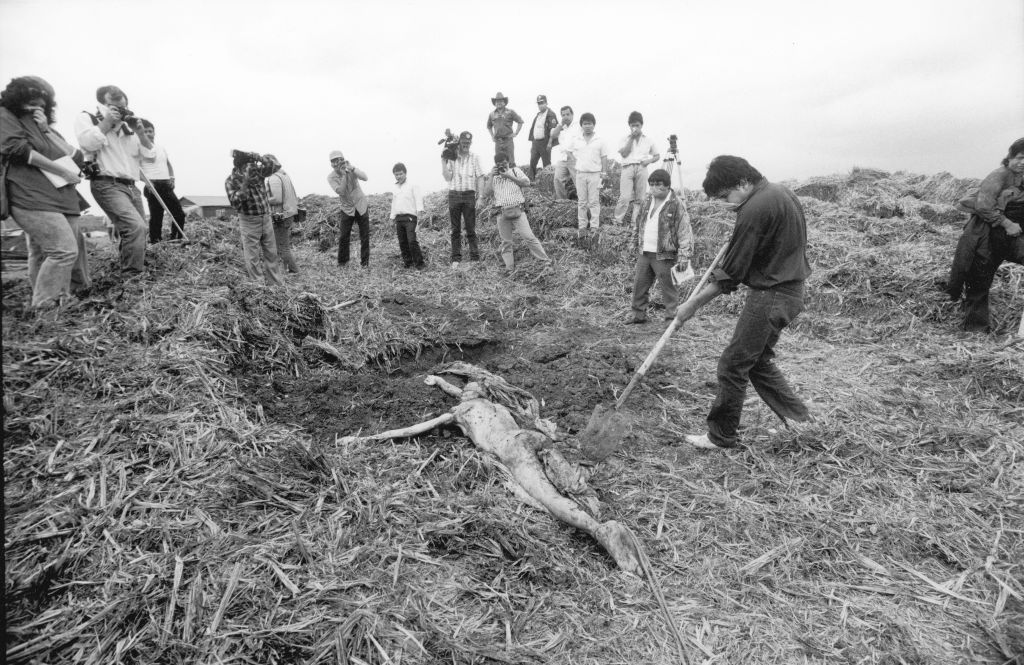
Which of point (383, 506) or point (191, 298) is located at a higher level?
point (191, 298)

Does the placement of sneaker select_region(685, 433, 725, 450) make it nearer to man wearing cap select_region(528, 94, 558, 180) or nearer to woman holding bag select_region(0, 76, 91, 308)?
woman holding bag select_region(0, 76, 91, 308)

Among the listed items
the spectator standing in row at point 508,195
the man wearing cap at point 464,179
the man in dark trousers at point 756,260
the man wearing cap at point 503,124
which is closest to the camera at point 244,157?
the man wearing cap at point 464,179

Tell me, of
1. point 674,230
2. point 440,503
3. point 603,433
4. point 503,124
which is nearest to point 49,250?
point 440,503

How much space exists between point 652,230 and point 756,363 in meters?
3.05

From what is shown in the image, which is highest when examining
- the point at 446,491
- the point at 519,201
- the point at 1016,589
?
the point at 519,201

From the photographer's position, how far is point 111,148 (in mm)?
5438

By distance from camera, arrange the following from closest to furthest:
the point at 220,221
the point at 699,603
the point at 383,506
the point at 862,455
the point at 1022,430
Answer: the point at 699,603
the point at 383,506
the point at 862,455
the point at 1022,430
the point at 220,221

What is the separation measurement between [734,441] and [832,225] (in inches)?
289

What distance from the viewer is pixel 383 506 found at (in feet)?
9.91

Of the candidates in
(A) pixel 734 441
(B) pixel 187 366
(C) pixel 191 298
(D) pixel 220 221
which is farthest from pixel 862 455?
(D) pixel 220 221

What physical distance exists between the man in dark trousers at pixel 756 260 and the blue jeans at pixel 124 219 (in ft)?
18.2

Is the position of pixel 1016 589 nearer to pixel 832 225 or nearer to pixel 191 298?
pixel 191 298

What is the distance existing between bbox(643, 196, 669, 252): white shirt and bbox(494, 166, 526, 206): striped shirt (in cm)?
243

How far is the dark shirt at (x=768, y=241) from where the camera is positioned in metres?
3.43
